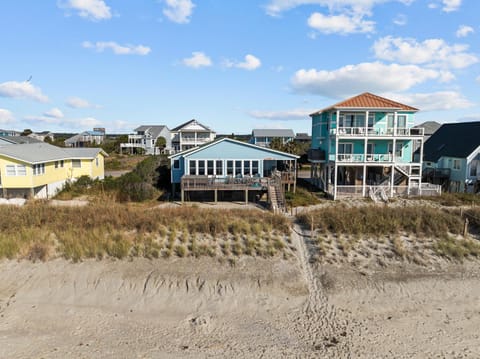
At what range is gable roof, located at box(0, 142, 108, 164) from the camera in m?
24.2

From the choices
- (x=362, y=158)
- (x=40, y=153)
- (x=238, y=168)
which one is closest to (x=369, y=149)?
(x=362, y=158)

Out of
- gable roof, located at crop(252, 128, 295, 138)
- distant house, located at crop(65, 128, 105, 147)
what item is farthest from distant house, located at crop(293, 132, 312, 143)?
distant house, located at crop(65, 128, 105, 147)

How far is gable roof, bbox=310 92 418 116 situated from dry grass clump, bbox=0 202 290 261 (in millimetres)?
12673

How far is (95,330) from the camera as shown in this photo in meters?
10.6

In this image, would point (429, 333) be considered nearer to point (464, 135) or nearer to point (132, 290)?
point (132, 290)

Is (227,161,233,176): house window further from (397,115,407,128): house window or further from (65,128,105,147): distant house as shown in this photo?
(65,128,105,147): distant house

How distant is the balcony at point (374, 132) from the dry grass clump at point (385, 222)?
354 inches

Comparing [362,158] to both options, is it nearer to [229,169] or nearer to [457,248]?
[229,169]

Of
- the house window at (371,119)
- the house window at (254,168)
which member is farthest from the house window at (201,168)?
the house window at (371,119)

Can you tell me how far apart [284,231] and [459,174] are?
20.3m

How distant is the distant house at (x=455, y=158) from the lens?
27.7 meters

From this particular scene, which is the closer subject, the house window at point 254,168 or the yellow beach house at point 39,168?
the yellow beach house at point 39,168

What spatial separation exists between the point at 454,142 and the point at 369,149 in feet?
30.0

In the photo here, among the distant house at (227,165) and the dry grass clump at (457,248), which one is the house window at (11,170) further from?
the dry grass clump at (457,248)
